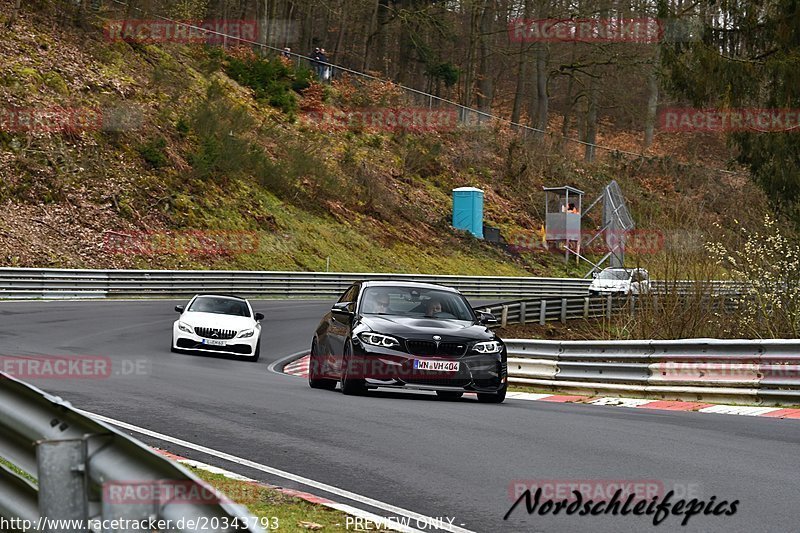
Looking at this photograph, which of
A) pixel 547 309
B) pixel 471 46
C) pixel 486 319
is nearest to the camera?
pixel 486 319

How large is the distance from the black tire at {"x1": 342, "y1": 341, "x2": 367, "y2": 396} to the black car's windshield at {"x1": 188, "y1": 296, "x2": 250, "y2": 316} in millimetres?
9264

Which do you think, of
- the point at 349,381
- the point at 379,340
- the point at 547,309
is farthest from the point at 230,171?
the point at 379,340

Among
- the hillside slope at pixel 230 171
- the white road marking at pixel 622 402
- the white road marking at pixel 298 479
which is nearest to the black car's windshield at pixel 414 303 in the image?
the white road marking at pixel 622 402

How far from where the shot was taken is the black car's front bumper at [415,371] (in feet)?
44.9

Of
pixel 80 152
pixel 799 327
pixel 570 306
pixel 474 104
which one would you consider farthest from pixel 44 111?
pixel 474 104

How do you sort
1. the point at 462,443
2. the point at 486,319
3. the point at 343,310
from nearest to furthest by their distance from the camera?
Result: the point at 462,443, the point at 343,310, the point at 486,319

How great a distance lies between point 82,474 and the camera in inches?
144

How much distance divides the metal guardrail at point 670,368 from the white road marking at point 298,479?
8257mm

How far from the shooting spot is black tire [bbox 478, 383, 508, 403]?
46.8 feet

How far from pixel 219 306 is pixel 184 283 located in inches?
537

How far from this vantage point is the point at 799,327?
1891 centimetres

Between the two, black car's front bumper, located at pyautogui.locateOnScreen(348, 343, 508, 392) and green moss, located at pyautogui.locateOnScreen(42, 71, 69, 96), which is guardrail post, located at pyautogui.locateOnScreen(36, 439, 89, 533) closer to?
black car's front bumper, located at pyautogui.locateOnScreen(348, 343, 508, 392)

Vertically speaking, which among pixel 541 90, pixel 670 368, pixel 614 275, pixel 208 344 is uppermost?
pixel 541 90

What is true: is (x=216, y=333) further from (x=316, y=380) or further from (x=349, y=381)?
(x=349, y=381)
